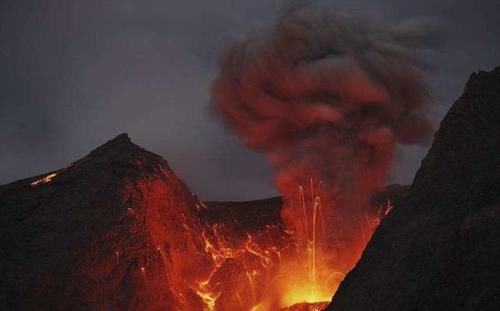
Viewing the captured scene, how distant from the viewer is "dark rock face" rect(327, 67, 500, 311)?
15.6 meters

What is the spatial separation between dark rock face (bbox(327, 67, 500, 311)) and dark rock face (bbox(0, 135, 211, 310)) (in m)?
20.9

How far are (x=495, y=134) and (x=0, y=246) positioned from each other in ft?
111

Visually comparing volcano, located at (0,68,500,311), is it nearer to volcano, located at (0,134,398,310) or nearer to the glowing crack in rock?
volcano, located at (0,134,398,310)

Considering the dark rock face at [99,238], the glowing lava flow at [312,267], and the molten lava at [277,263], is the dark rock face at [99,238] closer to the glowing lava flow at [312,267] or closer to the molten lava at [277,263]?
the molten lava at [277,263]

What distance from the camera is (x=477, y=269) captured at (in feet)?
50.3

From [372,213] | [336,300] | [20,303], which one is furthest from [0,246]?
[372,213]

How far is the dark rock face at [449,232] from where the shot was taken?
51.0ft

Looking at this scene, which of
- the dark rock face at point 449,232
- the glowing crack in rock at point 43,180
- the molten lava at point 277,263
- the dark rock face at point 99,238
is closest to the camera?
the dark rock face at point 449,232

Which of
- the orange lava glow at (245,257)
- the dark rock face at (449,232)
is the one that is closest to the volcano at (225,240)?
the dark rock face at (449,232)

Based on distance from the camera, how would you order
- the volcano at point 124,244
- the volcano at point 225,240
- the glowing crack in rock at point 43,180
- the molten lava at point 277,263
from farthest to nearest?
the molten lava at point 277,263, the glowing crack in rock at point 43,180, the volcano at point 124,244, the volcano at point 225,240

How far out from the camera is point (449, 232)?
19641 mm

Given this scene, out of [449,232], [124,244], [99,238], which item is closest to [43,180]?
[99,238]

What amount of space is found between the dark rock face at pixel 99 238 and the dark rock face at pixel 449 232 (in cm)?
2093

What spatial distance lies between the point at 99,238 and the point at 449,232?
28.3m
